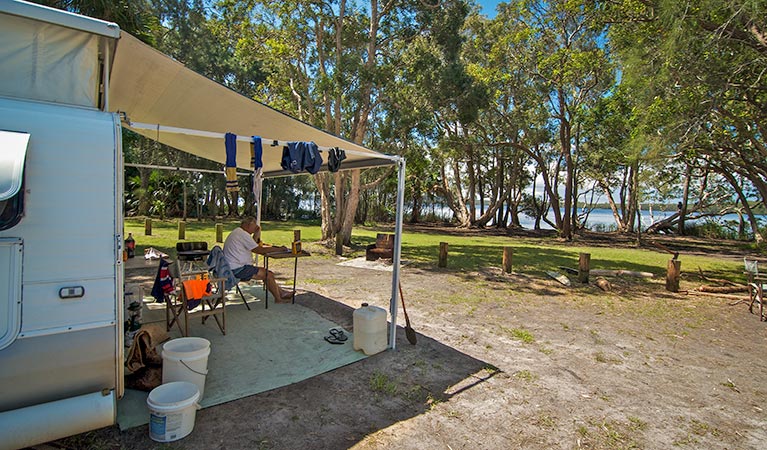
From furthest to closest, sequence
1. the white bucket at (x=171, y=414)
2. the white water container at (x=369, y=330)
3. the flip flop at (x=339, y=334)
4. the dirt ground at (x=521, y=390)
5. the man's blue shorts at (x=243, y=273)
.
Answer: the man's blue shorts at (x=243, y=273)
the flip flop at (x=339, y=334)
the white water container at (x=369, y=330)
the dirt ground at (x=521, y=390)
the white bucket at (x=171, y=414)

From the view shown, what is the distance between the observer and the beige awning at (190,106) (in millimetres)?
3670

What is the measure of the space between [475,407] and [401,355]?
122 centimetres

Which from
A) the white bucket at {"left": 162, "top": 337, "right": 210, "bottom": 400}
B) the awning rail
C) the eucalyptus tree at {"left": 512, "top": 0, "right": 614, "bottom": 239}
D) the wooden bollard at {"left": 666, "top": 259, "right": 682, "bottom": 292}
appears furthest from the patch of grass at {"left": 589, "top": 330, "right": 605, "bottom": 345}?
the eucalyptus tree at {"left": 512, "top": 0, "right": 614, "bottom": 239}

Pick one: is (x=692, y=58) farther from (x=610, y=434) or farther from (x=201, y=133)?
(x=201, y=133)

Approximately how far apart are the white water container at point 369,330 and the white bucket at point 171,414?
1.91 metres

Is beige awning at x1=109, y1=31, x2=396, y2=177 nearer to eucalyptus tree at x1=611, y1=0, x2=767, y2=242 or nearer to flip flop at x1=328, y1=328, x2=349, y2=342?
flip flop at x1=328, y1=328, x2=349, y2=342

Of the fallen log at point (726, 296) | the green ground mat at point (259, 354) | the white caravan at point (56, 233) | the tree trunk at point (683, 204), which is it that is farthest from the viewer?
the tree trunk at point (683, 204)

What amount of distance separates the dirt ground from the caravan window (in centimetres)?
160

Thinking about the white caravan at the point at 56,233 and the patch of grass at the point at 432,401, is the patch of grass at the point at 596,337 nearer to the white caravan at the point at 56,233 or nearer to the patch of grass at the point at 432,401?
the patch of grass at the point at 432,401

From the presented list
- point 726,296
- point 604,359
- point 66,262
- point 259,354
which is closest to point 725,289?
point 726,296

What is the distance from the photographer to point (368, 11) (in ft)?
40.9

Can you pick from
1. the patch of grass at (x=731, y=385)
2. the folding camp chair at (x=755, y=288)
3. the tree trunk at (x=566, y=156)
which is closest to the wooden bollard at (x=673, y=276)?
the folding camp chair at (x=755, y=288)

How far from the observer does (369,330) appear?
14.5 ft

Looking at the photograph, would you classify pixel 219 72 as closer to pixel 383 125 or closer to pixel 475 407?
pixel 383 125
